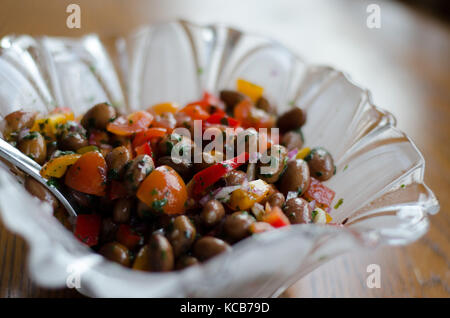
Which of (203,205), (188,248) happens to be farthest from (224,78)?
(188,248)

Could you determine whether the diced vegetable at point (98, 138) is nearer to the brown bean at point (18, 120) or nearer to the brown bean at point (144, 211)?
the brown bean at point (18, 120)

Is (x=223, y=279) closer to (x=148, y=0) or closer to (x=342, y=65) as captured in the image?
(x=342, y=65)

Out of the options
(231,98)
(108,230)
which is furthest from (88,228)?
(231,98)

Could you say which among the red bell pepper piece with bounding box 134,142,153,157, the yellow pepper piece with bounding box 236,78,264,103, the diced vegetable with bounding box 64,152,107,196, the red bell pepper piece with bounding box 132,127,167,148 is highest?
the yellow pepper piece with bounding box 236,78,264,103

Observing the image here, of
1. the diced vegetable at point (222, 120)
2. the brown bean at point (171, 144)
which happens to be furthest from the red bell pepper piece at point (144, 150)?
the diced vegetable at point (222, 120)

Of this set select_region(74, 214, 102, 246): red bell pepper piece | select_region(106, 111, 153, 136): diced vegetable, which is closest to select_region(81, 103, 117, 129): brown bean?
select_region(106, 111, 153, 136): diced vegetable

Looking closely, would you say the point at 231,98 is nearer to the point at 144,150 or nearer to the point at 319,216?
the point at 144,150

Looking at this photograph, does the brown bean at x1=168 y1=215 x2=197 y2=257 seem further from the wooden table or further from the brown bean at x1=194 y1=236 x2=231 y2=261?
the wooden table
